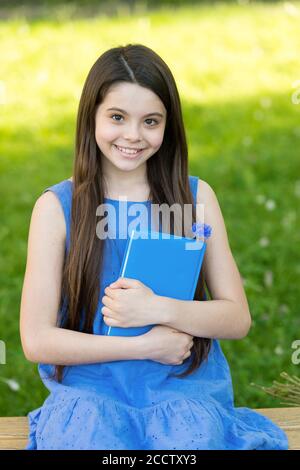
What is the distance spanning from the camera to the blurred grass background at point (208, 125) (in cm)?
384

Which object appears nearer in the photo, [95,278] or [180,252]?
[180,252]

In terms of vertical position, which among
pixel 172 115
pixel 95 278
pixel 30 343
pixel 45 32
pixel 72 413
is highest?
pixel 45 32

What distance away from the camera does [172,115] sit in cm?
231

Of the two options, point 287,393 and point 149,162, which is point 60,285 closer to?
point 149,162

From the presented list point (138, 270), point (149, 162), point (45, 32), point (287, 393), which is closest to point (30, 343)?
point (138, 270)

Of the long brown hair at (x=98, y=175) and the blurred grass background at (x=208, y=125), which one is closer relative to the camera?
the long brown hair at (x=98, y=175)

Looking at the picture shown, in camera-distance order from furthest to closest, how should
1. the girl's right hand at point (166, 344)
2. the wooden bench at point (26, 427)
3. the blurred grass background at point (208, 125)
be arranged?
the blurred grass background at point (208, 125), the wooden bench at point (26, 427), the girl's right hand at point (166, 344)

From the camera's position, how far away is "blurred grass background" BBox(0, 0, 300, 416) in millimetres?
3844

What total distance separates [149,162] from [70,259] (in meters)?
0.34

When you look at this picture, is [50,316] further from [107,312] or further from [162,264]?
[162,264]

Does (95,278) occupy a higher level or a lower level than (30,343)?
higher

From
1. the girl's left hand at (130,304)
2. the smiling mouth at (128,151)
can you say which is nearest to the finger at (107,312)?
the girl's left hand at (130,304)

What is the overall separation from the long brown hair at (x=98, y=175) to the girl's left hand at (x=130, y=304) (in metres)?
0.13

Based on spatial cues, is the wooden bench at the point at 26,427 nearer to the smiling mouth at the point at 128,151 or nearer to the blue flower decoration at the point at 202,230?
the blue flower decoration at the point at 202,230
